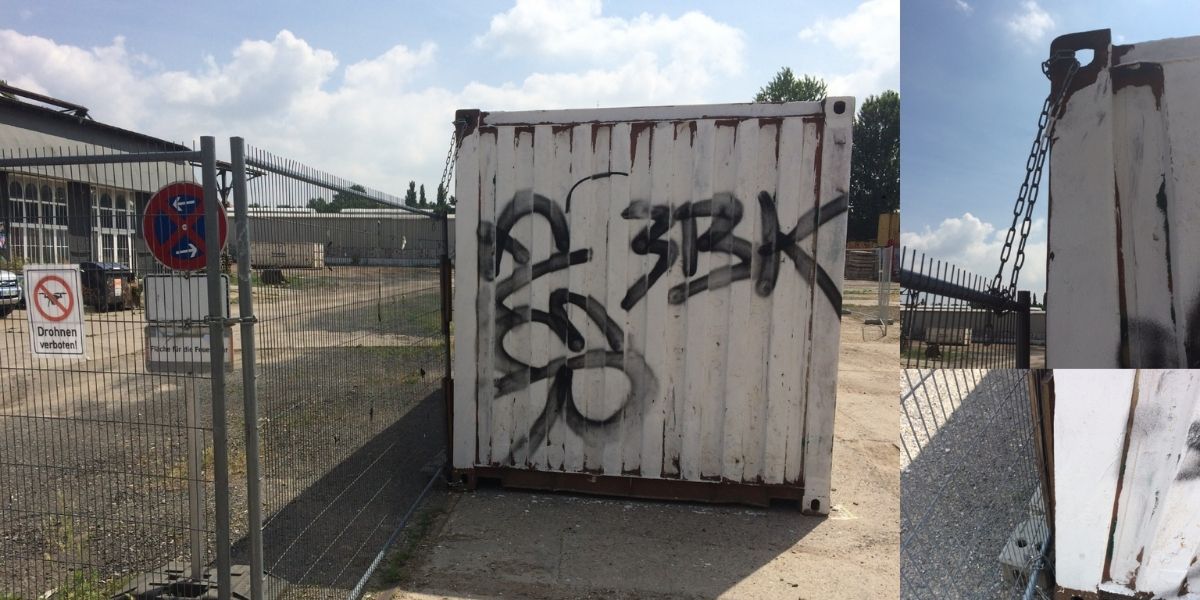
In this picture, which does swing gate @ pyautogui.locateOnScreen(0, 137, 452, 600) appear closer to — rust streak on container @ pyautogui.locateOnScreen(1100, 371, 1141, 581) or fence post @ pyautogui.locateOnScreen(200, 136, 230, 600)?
fence post @ pyautogui.locateOnScreen(200, 136, 230, 600)

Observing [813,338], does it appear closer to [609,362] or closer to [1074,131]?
[609,362]

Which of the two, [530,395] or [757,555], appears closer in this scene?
[757,555]

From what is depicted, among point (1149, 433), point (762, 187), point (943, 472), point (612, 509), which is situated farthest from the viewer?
A: point (612, 509)

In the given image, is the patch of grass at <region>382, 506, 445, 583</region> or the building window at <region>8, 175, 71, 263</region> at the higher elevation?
the building window at <region>8, 175, 71, 263</region>

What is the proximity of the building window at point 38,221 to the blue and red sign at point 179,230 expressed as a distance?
469mm

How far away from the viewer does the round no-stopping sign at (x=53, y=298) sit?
2.81 meters

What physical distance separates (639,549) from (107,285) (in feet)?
9.89

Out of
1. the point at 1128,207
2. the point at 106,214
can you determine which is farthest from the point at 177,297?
the point at 1128,207

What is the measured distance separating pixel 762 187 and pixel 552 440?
86.1 inches

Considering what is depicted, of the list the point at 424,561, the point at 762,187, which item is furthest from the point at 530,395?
the point at 762,187

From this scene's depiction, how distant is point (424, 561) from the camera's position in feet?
12.9

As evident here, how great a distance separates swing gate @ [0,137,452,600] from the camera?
2.66m

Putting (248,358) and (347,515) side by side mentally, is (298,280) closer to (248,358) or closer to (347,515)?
(248,358)

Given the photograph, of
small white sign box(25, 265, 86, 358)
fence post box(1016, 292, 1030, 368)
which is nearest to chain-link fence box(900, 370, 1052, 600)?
fence post box(1016, 292, 1030, 368)
